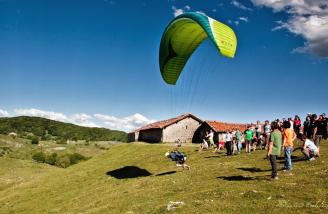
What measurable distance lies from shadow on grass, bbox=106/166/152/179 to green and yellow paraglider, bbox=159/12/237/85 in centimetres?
1041

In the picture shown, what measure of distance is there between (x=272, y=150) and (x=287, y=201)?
12.6 ft

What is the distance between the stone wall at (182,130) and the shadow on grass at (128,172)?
2659cm

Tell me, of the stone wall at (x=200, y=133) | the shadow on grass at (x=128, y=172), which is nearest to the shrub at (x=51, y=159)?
the stone wall at (x=200, y=133)

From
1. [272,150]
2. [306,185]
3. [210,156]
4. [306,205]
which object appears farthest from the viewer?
[210,156]

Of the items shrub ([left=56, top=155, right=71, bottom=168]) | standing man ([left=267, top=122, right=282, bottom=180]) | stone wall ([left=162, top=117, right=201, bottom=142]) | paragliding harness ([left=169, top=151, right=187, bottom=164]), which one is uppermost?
stone wall ([left=162, top=117, right=201, bottom=142])

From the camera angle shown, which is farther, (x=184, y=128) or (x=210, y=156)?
(x=184, y=128)

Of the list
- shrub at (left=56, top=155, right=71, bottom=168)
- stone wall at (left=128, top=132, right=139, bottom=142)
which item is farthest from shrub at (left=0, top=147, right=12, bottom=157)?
stone wall at (left=128, top=132, right=139, bottom=142)

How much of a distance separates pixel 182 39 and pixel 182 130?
43.9 meters

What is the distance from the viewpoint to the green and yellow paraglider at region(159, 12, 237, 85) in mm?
20188

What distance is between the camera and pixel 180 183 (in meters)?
22.5

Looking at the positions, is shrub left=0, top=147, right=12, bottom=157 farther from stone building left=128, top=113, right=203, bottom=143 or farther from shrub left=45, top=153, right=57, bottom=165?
stone building left=128, top=113, right=203, bottom=143

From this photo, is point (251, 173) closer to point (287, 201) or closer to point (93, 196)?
point (287, 201)

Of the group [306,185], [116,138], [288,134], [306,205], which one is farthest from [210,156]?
[116,138]

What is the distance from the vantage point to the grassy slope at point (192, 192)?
48.5 ft
